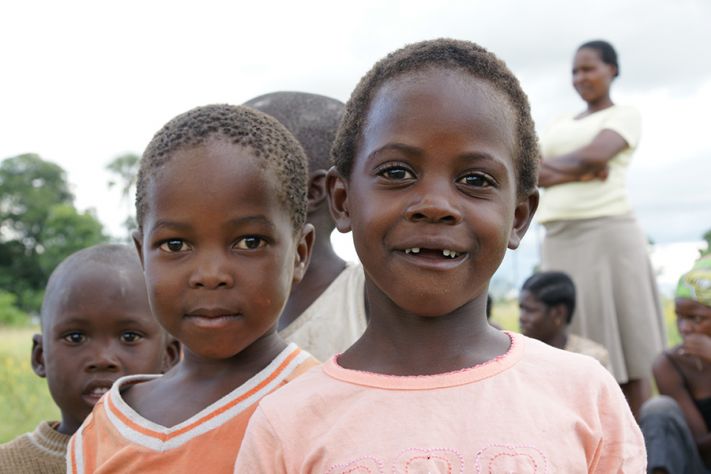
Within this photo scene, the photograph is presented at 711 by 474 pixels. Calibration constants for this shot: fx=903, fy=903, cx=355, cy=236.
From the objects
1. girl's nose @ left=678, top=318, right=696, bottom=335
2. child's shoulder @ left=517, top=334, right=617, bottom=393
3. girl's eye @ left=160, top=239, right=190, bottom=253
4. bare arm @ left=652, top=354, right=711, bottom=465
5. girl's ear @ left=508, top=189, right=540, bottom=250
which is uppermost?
girl's ear @ left=508, top=189, right=540, bottom=250

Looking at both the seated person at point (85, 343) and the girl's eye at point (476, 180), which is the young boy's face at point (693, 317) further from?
the girl's eye at point (476, 180)

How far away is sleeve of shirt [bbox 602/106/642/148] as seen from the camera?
549 cm

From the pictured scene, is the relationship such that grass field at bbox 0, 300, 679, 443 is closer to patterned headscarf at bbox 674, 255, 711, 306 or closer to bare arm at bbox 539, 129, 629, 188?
bare arm at bbox 539, 129, 629, 188

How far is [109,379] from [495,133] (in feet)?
4.64

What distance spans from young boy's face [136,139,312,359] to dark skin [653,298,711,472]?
307 cm

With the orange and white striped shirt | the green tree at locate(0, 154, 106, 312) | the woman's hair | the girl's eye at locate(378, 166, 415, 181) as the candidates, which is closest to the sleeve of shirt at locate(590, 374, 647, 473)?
the girl's eye at locate(378, 166, 415, 181)

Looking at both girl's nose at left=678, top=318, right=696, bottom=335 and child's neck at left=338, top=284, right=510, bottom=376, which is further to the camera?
girl's nose at left=678, top=318, right=696, bottom=335

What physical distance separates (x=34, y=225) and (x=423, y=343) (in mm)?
57525

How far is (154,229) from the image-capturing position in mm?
2031

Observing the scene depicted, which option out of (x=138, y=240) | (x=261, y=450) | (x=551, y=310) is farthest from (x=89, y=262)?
(x=551, y=310)

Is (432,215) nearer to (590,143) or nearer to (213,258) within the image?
(213,258)

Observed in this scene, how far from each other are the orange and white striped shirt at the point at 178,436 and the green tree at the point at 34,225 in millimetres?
47133

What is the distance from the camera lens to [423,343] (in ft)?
5.68

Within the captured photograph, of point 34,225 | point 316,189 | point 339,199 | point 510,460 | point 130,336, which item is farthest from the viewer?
point 34,225
